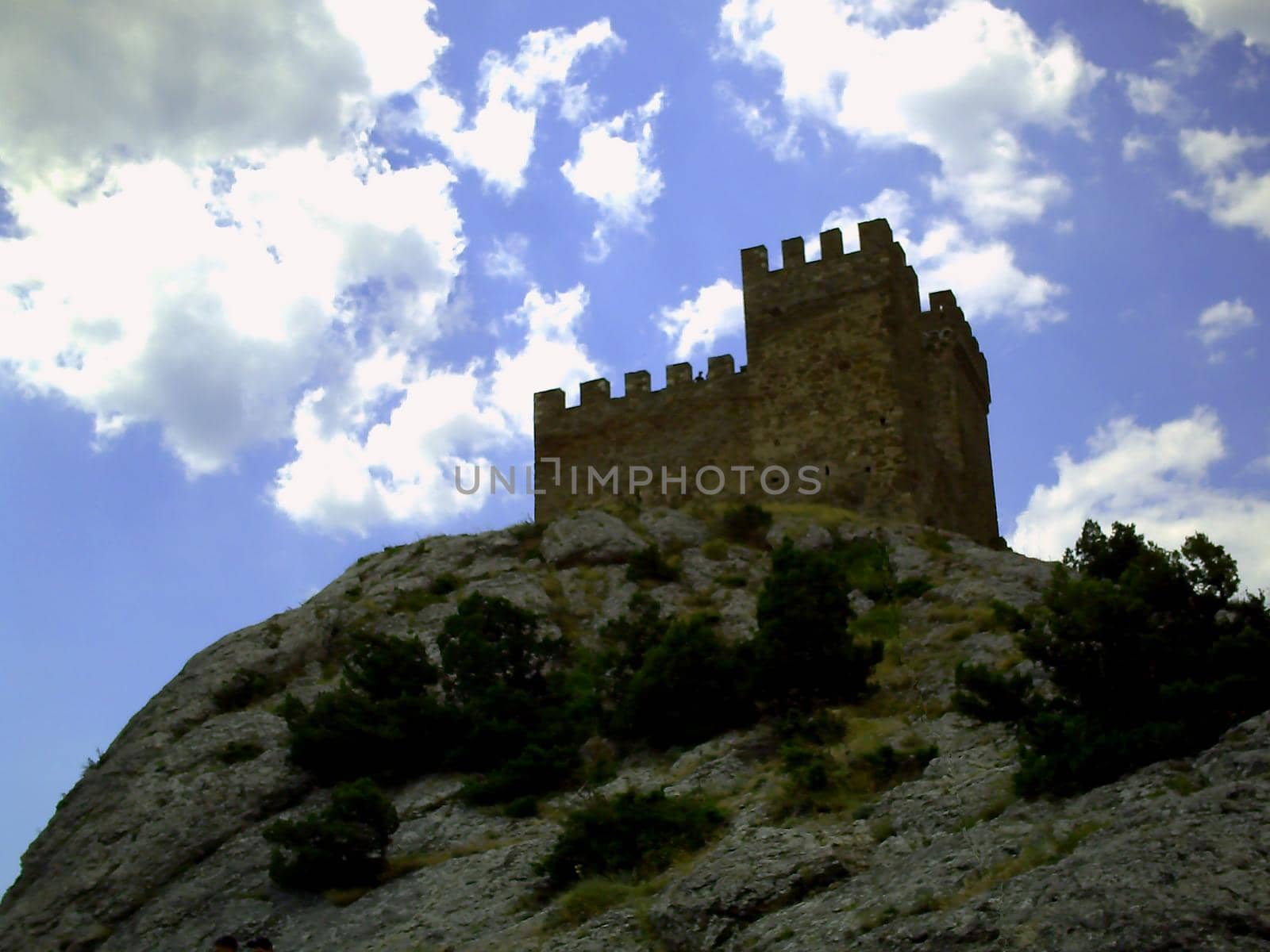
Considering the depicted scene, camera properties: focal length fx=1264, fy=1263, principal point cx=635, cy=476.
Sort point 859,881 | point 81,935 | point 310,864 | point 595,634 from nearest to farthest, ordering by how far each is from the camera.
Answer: point 859,881 < point 310,864 < point 81,935 < point 595,634

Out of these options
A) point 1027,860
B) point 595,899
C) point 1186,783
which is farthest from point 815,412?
point 1027,860

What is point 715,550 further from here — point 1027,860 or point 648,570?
point 1027,860

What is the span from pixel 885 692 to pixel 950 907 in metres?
8.55

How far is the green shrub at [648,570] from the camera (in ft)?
81.0

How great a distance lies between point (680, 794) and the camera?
51.7 feet

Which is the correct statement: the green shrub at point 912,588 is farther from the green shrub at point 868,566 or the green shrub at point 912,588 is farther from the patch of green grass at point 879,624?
the patch of green grass at point 879,624

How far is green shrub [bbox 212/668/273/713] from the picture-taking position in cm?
2255

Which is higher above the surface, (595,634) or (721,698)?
(595,634)

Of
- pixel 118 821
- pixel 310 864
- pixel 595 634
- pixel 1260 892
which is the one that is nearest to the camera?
pixel 1260 892

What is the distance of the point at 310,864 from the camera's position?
53.5 feet

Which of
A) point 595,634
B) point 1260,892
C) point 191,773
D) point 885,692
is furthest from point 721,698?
point 1260,892

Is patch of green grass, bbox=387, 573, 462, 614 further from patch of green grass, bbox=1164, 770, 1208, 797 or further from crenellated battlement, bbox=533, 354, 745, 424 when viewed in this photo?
patch of green grass, bbox=1164, 770, 1208, 797

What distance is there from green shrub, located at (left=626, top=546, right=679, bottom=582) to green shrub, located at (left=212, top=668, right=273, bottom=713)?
7097 mm

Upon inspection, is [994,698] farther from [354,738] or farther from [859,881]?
[354,738]
